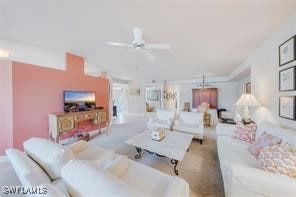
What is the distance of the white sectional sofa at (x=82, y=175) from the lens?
32.9 inches

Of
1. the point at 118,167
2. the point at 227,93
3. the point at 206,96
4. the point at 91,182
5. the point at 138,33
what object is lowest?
the point at 118,167

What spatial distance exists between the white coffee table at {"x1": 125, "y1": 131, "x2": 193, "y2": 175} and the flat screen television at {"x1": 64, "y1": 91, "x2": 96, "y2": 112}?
200 cm

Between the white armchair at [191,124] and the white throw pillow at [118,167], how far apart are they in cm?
267

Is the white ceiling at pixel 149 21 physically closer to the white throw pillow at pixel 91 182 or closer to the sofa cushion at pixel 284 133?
the sofa cushion at pixel 284 133

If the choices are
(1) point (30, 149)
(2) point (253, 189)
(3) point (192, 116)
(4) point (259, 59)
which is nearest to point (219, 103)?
(3) point (192, 116)

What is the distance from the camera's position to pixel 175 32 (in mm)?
2463

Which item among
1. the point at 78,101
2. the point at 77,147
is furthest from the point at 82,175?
the point at 78,101

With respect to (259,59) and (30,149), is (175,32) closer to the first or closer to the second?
(259,59)

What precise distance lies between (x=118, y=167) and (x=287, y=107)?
98.7 inches

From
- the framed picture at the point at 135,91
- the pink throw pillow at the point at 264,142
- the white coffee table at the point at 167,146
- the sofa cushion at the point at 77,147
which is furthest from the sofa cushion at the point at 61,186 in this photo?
the framed picture at the point at 135,91

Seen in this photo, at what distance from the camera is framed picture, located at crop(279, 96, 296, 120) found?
194 cm

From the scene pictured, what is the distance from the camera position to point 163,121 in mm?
4707

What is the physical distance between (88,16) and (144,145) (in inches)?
90.5

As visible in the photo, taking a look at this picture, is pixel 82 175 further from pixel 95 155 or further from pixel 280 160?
pixel 280 160
